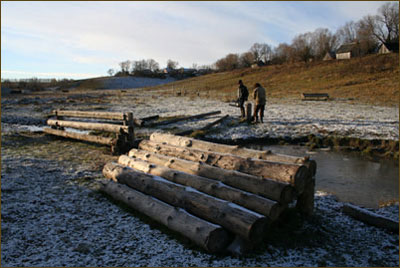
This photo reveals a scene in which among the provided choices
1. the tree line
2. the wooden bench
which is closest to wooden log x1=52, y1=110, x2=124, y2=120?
the wooden bench

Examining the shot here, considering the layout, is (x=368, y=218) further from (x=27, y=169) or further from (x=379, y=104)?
(x=379, y=104)

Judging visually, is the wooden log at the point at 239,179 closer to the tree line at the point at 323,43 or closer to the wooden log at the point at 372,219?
the wooden log at the point at 372,219

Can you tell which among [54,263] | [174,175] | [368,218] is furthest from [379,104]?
[54,263]

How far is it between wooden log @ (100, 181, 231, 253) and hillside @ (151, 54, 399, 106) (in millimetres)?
23390

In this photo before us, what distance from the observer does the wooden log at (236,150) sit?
5.45 m

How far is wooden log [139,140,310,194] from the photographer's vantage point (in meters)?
4.99

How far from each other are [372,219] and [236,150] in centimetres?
294

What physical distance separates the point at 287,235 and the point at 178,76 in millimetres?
93365

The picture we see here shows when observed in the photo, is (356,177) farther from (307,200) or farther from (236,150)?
(236,150)

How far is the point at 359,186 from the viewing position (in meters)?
7.42

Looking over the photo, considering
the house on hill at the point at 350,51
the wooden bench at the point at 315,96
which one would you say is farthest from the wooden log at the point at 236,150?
the house on hill at the point at 350,51

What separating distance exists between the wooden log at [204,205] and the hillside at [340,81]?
23039 mm

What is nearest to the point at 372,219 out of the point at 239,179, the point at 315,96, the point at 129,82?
the point at 239,179

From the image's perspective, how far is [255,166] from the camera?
18.1ft
